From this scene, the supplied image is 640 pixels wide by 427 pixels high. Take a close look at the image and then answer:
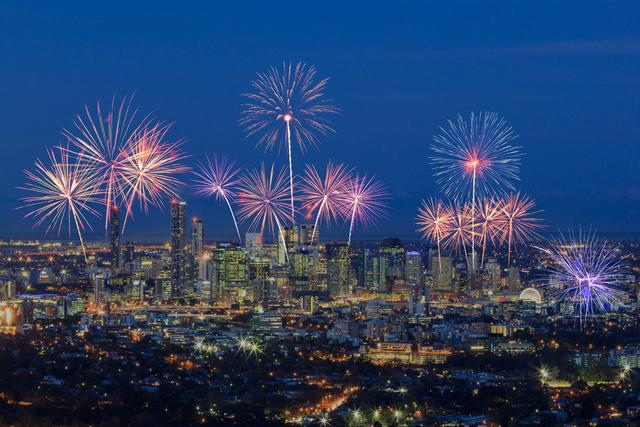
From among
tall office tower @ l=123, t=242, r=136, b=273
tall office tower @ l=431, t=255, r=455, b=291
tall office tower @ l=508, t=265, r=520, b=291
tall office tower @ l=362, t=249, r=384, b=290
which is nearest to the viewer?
tall office tower @ l=508, t=265, r=520, b=291

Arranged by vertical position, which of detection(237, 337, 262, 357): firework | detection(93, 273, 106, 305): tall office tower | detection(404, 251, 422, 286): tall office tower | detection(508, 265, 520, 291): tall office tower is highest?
detection(404, 251, 422, 286): tall office tower

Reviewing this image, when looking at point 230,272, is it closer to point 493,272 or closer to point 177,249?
point 177,249

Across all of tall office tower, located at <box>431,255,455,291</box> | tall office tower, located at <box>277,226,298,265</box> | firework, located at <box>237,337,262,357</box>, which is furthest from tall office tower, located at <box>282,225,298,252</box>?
firework, located at <box>237,337,262,357</box>

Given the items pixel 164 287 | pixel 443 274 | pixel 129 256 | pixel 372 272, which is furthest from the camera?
pixel 129 256

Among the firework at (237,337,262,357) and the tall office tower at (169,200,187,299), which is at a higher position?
the tall office tower at (169,200,187,299)

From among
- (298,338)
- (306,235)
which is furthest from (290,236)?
(298,338)

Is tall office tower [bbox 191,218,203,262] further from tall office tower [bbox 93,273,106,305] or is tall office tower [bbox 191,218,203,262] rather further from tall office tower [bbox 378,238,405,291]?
tall office tower [bbox 378,238,405,291]

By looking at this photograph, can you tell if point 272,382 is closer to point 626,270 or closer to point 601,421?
point 601,421
